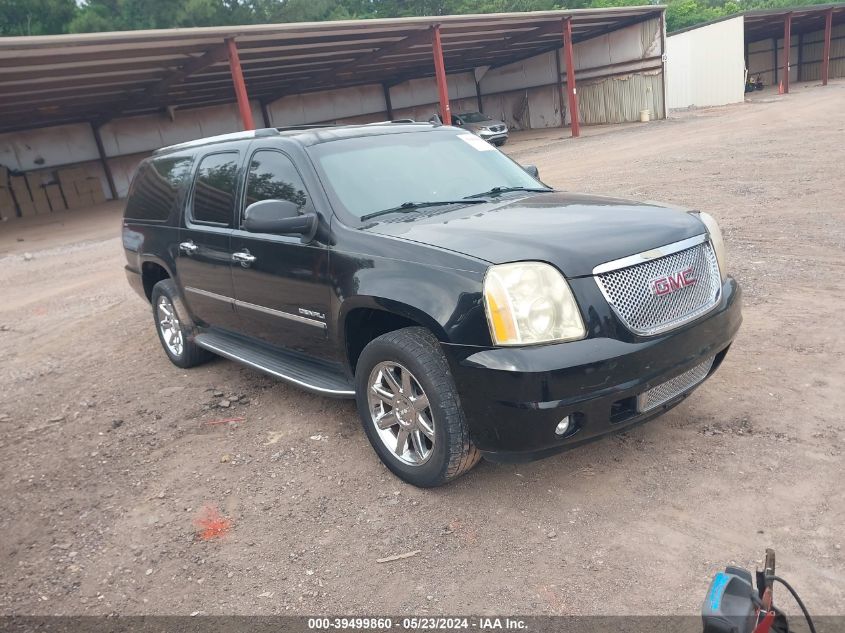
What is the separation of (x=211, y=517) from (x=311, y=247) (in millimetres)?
1555

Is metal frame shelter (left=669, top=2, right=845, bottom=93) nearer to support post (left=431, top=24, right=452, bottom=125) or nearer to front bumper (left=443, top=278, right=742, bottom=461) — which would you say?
support post (left=431, top=24, right=452, bottom=125)

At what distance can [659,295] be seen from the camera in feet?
10.3

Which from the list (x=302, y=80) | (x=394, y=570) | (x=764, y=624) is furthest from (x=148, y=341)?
(x=302, y=80)

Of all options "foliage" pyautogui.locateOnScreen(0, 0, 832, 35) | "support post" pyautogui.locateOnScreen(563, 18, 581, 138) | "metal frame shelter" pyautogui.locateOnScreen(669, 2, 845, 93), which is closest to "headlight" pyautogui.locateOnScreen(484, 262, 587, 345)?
"support post" pyautogui.locateOnScreen(563, 18, 581, 138)

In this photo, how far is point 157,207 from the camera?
5516 mm

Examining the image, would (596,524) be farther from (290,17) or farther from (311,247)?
(290,17)

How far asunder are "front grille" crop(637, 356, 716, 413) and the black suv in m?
0.01

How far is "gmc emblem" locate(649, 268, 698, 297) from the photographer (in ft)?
10.3

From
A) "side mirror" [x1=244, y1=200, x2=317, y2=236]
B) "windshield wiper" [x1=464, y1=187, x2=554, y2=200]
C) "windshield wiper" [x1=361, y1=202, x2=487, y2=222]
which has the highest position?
"side mirror" [x1=244, y1=200, x2=317, y2=236]

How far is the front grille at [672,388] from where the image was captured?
3.07 meters

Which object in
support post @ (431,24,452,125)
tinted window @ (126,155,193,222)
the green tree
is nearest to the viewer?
tinted window @ (126,155,193,222)

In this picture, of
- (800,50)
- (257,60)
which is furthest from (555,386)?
(800,50)

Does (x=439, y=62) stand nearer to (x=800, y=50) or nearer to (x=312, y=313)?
(x=312, y=313)

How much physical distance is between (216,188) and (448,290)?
2462 mm
